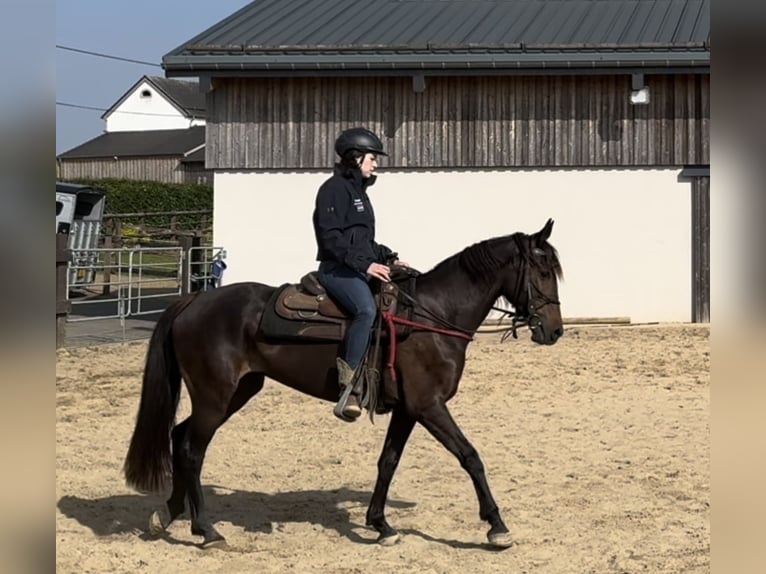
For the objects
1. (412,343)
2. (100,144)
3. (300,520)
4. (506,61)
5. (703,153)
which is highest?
(100,144)

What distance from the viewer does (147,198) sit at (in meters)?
39.3

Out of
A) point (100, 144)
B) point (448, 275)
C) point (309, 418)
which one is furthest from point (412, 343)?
point (100, 144)

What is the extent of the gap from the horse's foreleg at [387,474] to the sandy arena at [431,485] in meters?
0.11

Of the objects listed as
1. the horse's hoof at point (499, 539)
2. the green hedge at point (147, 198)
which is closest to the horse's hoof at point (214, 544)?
the horse's hoof at point (499, 539)

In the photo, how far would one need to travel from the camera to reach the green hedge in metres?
39.1

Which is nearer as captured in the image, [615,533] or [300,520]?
[615,533]

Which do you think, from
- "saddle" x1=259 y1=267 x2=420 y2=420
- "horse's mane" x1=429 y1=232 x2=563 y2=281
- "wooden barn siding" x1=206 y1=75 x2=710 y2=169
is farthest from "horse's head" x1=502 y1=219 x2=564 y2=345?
"wooden barn siding" x1=206 y1=75 x2=710 y2=169

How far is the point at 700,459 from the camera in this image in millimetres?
7047

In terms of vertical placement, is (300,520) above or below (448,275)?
below

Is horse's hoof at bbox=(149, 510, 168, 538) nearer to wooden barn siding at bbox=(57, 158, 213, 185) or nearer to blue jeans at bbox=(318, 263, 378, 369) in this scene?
blue jeans at bbox=(318, 263, 378, 369)
